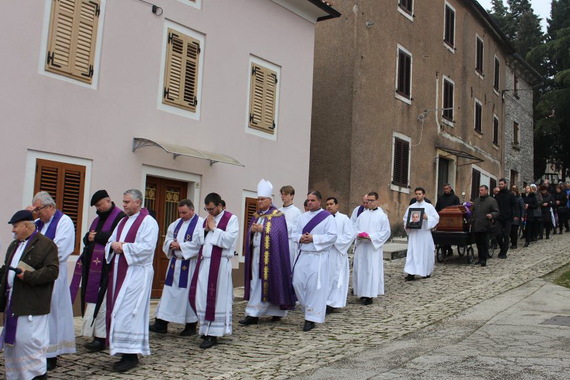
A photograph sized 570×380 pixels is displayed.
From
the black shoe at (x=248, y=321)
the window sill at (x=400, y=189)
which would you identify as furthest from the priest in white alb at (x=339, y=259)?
the window sill at (x=400, y=189)

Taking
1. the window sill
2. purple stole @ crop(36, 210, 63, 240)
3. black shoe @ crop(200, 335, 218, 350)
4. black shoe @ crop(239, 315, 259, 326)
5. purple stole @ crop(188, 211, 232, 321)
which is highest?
the window sill

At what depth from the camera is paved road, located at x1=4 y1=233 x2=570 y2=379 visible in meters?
7.14

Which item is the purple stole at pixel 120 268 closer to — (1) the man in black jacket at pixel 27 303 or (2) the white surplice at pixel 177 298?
(1) the man in black jacket at pixel 27 303

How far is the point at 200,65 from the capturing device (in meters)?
12.7

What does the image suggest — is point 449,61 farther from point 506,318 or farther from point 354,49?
point 506,318

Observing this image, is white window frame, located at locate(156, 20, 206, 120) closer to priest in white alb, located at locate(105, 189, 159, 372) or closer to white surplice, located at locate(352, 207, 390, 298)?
white surplice, located at locate(352, 207, 390, 298)

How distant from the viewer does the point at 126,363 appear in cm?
720

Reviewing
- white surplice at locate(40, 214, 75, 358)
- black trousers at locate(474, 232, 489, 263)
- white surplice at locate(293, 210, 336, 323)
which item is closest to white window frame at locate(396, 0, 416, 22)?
black trousers at locate(474, 232, 489, 263)

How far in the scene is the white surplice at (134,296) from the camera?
714 centimetres

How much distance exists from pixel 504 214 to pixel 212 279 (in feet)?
34.6

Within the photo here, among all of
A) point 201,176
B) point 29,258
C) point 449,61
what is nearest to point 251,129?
point 201,176

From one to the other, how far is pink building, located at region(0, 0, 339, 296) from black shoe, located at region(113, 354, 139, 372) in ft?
10.8

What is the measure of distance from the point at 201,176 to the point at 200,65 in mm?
2132

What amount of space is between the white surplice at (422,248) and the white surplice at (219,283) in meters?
6.31
